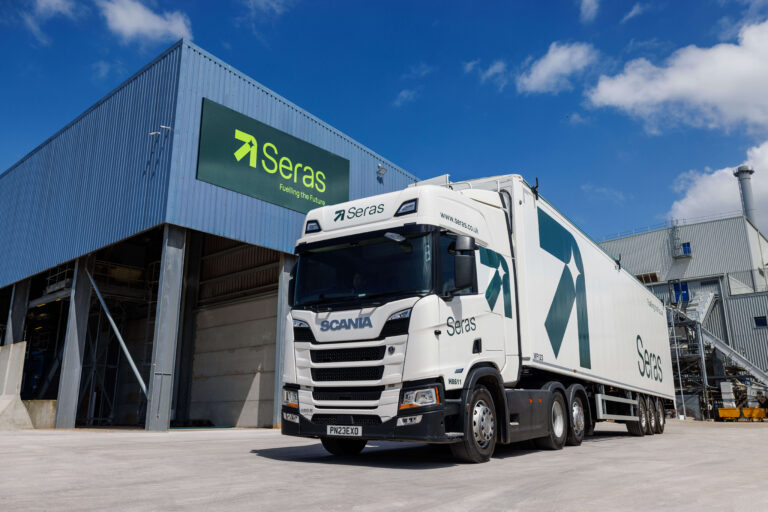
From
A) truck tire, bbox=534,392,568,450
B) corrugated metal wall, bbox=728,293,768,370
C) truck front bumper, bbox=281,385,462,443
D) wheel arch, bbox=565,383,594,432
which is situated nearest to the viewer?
truck front bumper, bbox=281,385,462,443

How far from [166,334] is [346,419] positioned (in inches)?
478

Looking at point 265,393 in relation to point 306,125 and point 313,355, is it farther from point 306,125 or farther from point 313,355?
point 313,355

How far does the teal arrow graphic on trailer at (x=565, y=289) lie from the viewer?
10.0 metres

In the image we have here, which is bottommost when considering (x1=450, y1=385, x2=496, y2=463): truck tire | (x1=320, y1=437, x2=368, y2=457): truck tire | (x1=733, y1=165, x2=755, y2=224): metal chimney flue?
(x1=320, y1=437, x2=368, y2=457): truck tire

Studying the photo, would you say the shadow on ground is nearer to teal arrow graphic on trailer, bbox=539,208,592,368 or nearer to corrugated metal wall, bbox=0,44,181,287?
teal arrow graphic on trailer, bbox=539,208,592,368

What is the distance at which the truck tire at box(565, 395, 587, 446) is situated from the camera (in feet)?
34.4

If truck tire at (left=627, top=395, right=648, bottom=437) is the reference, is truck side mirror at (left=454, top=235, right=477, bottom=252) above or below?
above

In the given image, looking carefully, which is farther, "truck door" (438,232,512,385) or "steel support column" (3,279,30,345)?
"steel support column" (3,279,30,345)

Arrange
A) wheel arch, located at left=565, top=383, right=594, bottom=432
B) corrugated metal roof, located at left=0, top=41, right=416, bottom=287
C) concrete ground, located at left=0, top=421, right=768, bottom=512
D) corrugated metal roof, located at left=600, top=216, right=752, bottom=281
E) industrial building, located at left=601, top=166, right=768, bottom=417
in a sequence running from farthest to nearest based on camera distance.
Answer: corrugated metal roof, located at left=600, top=216, right=752, bottom=281 < industrial building, located at left=601, top=166, right=768, bottom=417 < corrugated metal roof, located at left=0, top=41, right=416, bottom=287 < wheel arch, located at left=565, top=383, right=594, bottom=432 < concrete ground, located at left=0, top=421, right=768, bottom=512

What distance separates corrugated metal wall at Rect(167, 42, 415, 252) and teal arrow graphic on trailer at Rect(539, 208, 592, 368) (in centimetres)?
1220

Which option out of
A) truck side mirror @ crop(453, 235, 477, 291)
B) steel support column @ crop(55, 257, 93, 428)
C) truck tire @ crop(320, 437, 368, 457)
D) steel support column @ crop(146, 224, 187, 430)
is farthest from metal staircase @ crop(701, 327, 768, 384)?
truck side mirror @ crop(453, 235, 477, 291)

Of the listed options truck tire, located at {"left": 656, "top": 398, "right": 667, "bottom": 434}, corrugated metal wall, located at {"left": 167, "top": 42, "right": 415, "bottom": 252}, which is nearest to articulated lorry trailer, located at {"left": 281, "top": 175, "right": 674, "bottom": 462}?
truck tire, located at {"left": 656, "top": 398, "right": 667, "bottom": 434}

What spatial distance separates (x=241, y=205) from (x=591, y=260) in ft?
40.1

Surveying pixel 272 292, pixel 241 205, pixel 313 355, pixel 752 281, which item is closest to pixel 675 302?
pixel 752 281
